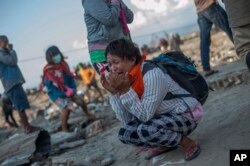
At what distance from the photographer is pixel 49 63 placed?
6.83 meters

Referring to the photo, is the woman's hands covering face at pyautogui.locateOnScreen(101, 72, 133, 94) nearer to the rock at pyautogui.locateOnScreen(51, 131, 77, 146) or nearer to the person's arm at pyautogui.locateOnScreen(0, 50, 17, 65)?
the rock at pyautogui.locateOnScreen(51, 131, 77, 146)

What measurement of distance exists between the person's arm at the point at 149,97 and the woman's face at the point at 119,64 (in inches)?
6.6

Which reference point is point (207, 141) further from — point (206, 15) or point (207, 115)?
point (206, 15)

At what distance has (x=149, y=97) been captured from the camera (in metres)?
3.10

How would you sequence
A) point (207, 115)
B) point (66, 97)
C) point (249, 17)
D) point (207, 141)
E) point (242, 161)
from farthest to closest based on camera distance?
point (66, 97)
point (207, 115)
point (207, 141)
point (249, 17)
point (242, 161)

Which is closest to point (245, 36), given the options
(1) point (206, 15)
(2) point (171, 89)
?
(2) point (171, 89)

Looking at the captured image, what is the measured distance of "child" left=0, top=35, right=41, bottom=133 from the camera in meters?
6.47

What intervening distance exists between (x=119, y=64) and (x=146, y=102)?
38cm

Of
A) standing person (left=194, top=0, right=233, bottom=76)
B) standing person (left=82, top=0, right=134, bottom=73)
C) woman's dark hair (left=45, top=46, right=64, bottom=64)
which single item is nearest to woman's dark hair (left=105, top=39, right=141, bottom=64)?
standing person (left=82, top=0, right=134, bottom=73)

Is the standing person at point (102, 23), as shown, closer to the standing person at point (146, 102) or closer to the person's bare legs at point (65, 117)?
the standing person at point (146, 102)

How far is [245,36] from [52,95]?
4.27 m

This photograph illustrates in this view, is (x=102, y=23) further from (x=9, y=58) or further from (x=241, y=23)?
(x=9, y=58)

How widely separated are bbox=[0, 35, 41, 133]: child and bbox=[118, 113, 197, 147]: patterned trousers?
3.69 metres

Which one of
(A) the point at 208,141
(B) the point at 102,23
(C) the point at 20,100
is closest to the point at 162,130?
(A) the point at 208,141
